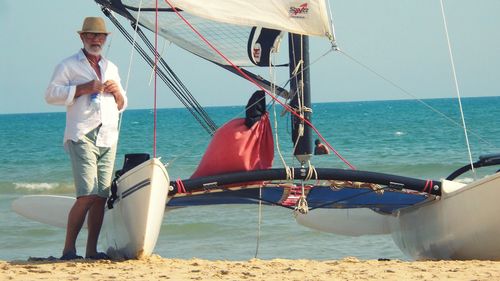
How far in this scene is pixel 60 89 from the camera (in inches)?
302

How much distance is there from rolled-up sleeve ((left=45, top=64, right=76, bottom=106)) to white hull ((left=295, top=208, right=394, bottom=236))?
10.4 feet

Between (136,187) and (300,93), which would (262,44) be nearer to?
(300,93)

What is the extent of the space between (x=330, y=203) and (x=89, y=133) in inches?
87.7

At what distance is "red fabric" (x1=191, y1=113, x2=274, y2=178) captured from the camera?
27.4 ft

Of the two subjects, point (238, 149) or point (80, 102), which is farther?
point (238, 149)

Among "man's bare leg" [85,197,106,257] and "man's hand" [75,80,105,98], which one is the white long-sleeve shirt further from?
"man's bare leg" [85,197,106,257]

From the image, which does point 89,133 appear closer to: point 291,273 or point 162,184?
point 162,184

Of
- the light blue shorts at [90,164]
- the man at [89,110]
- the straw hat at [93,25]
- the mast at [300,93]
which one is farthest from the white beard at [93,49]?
the mast at [300,93]

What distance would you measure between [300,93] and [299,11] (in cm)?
65

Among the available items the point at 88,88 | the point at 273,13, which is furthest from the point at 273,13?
the point at 88,88

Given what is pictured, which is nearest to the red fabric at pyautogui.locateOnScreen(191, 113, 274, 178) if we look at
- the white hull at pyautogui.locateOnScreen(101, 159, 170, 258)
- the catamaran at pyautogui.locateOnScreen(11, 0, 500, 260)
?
the catamaran at pyautogui.locateOnScreen(11, 0, 500, 260)

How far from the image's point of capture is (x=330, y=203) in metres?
9.05

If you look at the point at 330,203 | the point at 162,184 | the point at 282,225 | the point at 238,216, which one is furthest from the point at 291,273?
the point at 238,216

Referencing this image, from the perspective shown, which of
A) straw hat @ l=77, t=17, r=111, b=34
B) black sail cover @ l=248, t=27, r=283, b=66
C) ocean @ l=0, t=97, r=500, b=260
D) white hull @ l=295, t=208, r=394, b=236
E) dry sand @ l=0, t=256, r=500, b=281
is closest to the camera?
dry sand @ l=0, t=256, r=500, b=281
